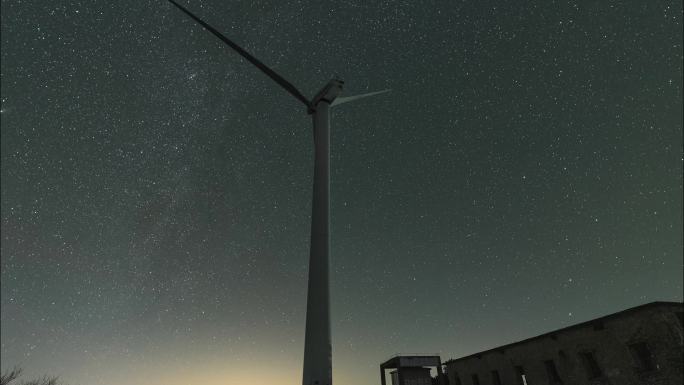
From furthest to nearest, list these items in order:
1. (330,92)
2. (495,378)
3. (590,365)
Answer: (495,378), (590,365), (330,92)

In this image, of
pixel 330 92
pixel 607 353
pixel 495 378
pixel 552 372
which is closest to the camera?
pixel 330 92

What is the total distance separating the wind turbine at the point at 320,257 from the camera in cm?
1267

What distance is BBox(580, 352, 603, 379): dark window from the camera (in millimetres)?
23891

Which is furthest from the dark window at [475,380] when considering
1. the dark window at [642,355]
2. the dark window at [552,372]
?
the dark window at [642,355]

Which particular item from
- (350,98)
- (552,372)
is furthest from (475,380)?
(350,98)

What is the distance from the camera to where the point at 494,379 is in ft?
104

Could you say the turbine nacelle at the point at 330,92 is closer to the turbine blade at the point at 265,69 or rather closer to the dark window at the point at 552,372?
the turbine blade at the point at 265,69

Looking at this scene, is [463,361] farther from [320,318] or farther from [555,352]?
[320,318]

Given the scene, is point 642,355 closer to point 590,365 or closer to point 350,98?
point 590,365

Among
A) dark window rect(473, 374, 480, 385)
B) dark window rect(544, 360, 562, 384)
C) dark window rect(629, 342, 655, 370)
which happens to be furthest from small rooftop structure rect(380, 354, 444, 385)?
dark window rect(629, 342, 655, 370)

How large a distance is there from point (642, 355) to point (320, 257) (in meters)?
19.6

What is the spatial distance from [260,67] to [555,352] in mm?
26828

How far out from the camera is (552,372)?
88.1 feet

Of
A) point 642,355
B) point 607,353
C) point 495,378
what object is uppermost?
point 495,378
